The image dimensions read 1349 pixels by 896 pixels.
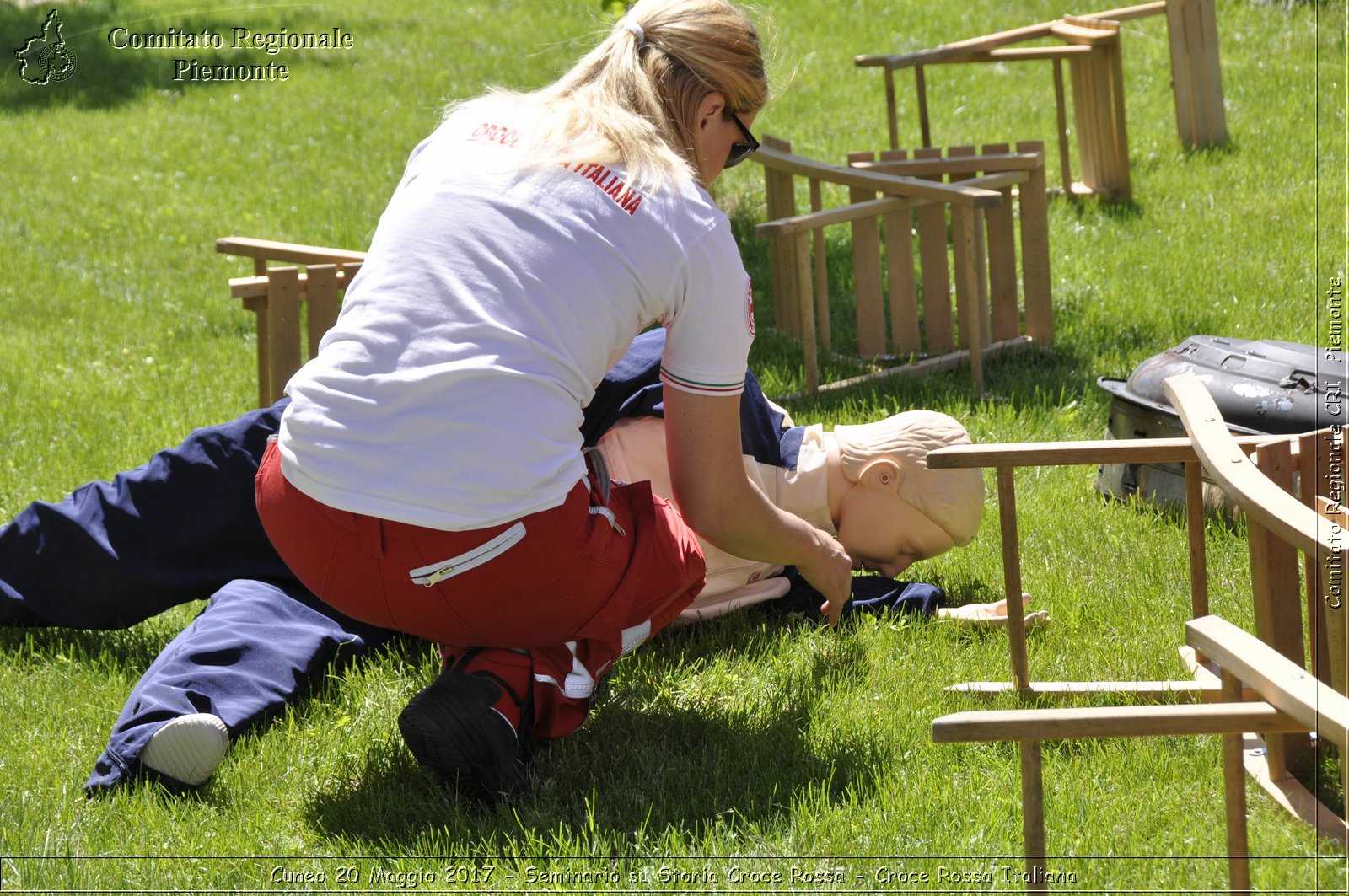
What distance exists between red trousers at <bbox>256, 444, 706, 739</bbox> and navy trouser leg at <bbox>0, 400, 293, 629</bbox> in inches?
27.6

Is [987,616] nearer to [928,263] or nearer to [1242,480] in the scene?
[1242,480]

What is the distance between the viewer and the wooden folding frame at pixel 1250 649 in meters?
1.70

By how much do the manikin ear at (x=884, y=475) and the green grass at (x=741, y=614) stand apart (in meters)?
0.38

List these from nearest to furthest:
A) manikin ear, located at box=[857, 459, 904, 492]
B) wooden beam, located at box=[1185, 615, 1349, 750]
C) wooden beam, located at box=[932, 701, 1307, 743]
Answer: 1. wooden beam, located at box=[1185, 615, 1349, 750]
2. wooden beam, located at box=[932, 701, 1307, 743]
3. manikin ear, located at box=[857, 459, 904, 492]

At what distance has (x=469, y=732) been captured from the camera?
2525 mm

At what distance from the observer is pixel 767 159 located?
5.83 m

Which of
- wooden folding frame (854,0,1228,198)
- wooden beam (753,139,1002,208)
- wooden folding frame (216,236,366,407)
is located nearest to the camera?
wooden folding frame (216,236,366,407)

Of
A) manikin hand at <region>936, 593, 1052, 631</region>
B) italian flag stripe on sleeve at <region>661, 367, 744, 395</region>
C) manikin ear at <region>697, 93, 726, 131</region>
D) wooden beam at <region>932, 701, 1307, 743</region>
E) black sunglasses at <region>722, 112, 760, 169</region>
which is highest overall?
manikin ear at <region>697, 93, 726, 131</region>

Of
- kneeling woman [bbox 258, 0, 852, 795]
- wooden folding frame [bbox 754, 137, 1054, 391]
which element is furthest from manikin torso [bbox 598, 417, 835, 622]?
wooden folding frame [bbox 754, 137, 1054, 391]

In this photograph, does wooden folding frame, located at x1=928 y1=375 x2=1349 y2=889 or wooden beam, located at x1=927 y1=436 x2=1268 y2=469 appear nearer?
wooden folding frame, located at x1=928 y1=375 x2=1349 y2=889

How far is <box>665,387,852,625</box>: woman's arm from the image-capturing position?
2.56 m

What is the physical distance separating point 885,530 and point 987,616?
36 centimetres

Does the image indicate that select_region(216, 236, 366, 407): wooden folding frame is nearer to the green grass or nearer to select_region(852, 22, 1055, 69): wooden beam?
the green grass

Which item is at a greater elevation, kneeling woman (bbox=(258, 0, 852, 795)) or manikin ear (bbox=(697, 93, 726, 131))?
manikin ear (bbox=(697, 93, 726, 131))
